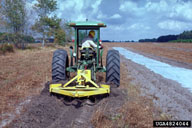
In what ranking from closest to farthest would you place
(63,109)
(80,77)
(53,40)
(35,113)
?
(35,113) → (63,109) → (80,77) → (53,40)

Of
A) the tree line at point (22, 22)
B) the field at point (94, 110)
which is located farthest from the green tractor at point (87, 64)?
the tree line at point (22, 22)

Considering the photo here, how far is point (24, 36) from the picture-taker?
2402 cm

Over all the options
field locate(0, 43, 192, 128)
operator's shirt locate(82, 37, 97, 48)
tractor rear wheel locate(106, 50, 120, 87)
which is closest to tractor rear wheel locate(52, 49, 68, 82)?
field locate(0, 43, 192, 128)

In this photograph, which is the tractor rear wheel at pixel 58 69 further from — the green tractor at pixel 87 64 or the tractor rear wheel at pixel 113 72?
the tractor rear wheel at pixel 113 72

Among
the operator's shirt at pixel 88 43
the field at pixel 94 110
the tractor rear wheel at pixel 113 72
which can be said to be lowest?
the field at pixel 94 110

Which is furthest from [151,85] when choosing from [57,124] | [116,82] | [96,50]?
[57,124]

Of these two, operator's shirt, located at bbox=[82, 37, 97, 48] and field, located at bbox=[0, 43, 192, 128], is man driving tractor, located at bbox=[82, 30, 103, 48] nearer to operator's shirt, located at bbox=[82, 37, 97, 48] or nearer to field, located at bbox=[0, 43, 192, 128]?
operator's shirt, located at bbox=[82, 37, 97, 48]

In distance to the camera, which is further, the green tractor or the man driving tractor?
the man driving tractor

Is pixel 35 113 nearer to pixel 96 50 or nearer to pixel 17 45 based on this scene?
pixel 96 50

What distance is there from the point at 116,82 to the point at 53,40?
29.1m

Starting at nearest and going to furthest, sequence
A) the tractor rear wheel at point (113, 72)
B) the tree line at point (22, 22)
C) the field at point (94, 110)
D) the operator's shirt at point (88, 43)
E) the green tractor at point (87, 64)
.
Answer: the field at point (94, 110) < the green tractor at point (87, 64) < the tractor rear wheel at point (113, 72) < the operator's shirt at point (88, 43) < the tree line at point (22, 22)

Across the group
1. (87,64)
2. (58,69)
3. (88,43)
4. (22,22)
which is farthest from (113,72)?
(22,22)

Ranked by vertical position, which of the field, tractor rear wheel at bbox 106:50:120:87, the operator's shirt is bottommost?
the field

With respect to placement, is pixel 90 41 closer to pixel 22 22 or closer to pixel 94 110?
pixel 94 110
